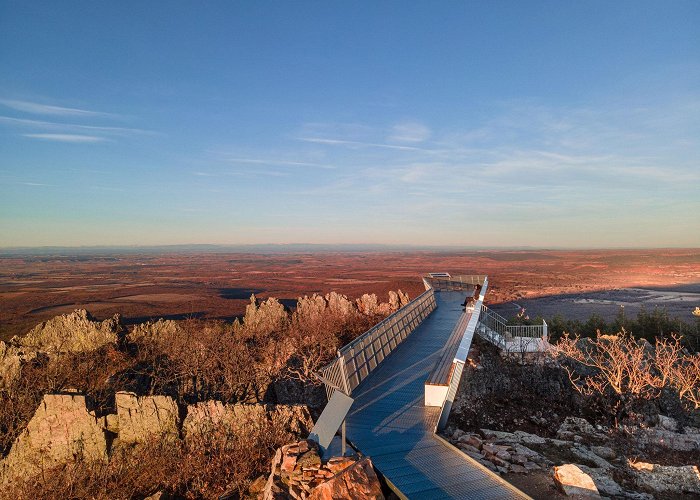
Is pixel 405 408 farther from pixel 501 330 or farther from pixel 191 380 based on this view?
pixel 501 330

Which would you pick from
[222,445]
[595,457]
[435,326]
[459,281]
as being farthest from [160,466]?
[459,281]

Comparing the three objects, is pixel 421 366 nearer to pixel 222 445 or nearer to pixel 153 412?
pixel 222 445

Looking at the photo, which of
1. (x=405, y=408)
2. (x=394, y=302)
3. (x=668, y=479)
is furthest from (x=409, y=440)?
(x=394, y=302)

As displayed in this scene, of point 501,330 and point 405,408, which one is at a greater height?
point 405,408

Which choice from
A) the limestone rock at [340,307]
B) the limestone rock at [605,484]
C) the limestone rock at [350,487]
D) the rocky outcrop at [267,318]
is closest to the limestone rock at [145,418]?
the limestone rock at [350,487]

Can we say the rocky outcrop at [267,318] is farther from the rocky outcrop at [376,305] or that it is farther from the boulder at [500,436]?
the boulder at [500,436]

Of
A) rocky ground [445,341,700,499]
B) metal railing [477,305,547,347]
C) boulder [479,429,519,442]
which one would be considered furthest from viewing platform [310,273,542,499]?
metal railing [477,305,547,347]
